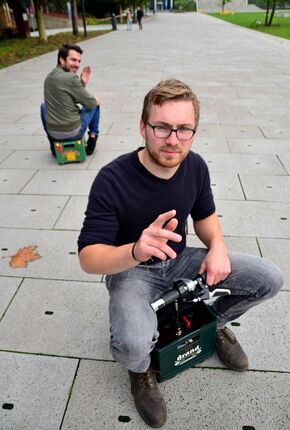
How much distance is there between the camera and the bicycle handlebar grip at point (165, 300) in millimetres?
1850

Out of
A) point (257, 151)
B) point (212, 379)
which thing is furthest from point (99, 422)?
point (257, 151)

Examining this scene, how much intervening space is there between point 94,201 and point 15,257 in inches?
73.2

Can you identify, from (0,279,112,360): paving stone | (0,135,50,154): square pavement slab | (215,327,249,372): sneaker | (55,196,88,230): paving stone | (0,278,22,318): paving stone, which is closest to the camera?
(215,327,249,372): sneaker

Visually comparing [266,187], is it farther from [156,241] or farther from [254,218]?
[156,241]

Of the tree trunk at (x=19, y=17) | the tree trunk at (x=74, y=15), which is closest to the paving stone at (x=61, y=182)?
the tree trunk at (x=74, y=15)

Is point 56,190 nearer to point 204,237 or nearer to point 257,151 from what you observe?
point 204,237

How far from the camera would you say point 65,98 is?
4.85 meters

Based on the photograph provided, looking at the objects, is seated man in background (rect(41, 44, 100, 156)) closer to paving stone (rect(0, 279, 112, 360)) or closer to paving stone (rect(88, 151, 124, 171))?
paving stone (rect(88, 151, 124, 171))

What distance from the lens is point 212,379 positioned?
7.39 ft

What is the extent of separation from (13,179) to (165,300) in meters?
3.83

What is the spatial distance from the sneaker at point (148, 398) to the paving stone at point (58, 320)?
39cm

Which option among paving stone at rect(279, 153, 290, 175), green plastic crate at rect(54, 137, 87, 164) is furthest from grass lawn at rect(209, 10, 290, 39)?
green plastic crate at rect(54, 137, 87, 164)

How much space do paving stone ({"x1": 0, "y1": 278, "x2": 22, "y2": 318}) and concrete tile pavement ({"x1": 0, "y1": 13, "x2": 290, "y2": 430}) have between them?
1cm

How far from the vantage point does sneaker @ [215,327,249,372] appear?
228 centimetres
